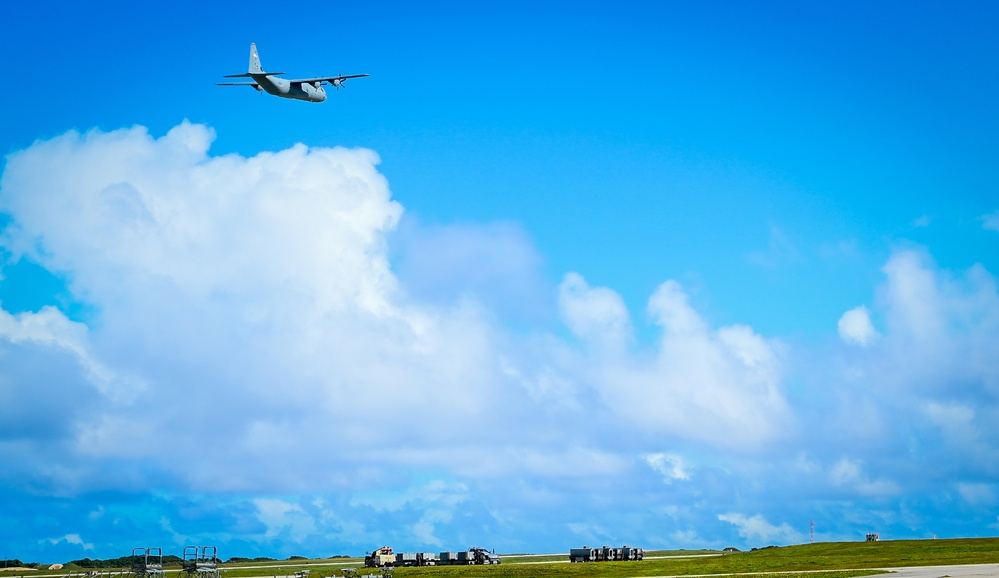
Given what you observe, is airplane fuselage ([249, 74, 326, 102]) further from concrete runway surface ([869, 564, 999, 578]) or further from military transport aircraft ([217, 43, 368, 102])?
concrete runway surface ([869, 564, 999, 578])

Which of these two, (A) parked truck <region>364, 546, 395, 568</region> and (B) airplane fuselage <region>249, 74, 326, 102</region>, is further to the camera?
(A) parked truck <region>364, 546, 395, 568</region>

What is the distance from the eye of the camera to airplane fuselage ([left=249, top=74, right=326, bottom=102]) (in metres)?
125

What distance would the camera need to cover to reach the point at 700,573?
119m

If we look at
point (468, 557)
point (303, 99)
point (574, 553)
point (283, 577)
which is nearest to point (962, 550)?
point (574, 553)

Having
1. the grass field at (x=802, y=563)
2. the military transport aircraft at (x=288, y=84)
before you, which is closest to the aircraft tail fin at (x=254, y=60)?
the military transport aircraft at (x=288, y=84)

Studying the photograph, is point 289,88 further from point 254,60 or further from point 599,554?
point 599,554

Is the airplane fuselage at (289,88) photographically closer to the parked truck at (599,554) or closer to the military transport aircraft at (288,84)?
the military transport aircraft at (288,84)

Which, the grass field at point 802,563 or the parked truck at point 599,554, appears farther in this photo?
the parked truck at point 599,554

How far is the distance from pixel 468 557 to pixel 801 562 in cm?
5564

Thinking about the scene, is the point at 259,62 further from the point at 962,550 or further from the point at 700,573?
the point at 962,550

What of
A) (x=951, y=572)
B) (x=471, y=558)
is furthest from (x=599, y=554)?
(x=951, y=572)

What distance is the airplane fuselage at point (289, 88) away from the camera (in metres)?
125

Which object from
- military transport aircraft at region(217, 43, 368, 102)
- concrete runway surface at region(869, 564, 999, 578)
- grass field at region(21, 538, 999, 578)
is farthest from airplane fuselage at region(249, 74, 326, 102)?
concrete runway surface at region(869, 564, 999, 578)

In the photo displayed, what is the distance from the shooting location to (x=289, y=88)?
132 metres
